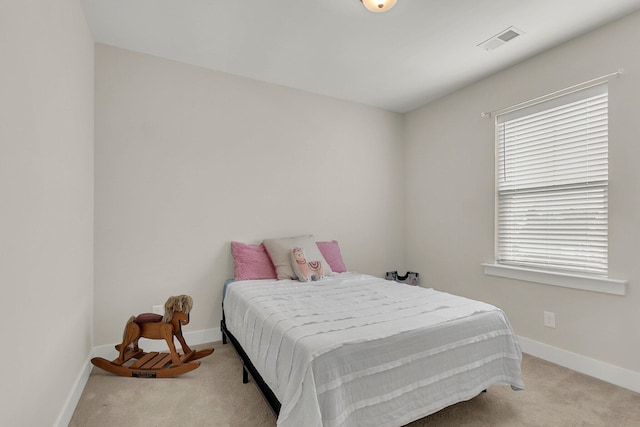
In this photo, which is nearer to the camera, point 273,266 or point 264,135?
point 273,266

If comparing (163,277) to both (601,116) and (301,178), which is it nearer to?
(301,178)

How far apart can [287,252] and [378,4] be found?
2.16 metres

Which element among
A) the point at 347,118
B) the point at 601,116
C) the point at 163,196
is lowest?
the point at 163,196

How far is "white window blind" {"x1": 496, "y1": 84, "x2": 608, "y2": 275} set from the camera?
8.02ft

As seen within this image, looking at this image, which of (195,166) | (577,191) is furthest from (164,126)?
(577,191)

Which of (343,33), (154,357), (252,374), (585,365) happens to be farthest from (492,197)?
(154,357)

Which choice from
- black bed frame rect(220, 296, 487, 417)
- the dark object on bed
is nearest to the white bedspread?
black bed frame rect(220, 296, 487, 417)

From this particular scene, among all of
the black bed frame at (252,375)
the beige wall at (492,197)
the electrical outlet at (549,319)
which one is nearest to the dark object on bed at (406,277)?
the beige wall at (492,197)

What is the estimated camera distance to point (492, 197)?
3184 millimetres

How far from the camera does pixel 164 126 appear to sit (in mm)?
2914

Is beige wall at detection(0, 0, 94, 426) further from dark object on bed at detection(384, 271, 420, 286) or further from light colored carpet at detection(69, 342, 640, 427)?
dark object on bed at detection(384, 271, 420, 286)

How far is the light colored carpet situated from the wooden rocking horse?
61mm

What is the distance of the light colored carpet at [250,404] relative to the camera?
1.84 meters

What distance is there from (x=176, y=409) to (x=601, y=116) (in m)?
3.62
